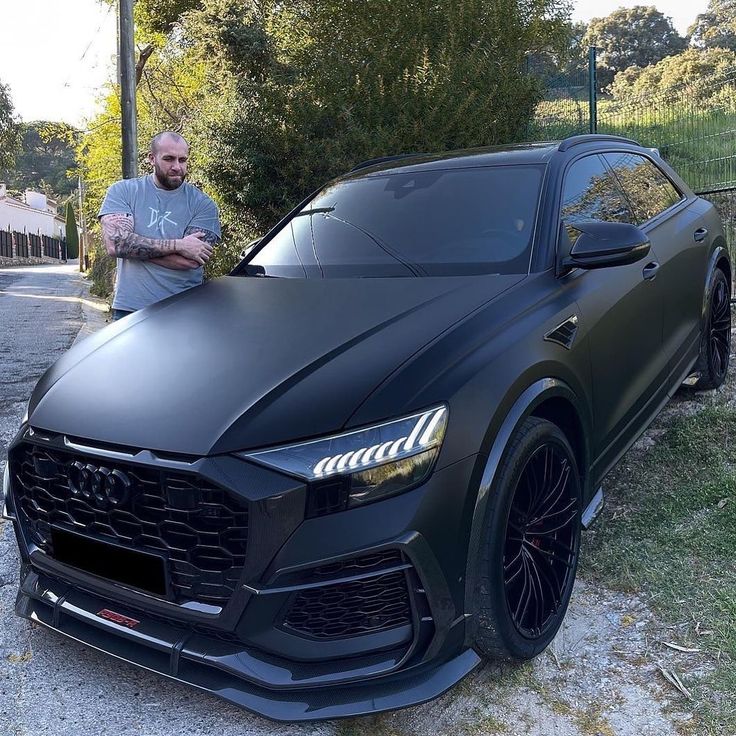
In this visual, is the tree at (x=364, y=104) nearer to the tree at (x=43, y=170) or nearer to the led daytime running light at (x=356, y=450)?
the led daytime running light at (x=356, y=450)

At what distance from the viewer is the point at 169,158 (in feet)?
12.7

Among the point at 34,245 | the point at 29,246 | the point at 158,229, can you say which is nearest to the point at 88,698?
the point at 158,229

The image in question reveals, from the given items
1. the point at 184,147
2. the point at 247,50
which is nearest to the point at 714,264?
the point at 184,147

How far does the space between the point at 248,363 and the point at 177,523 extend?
0.54 metres

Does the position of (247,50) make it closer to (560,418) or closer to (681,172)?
(681,172)

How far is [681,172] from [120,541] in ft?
22.1

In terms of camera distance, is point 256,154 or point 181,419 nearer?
point 181,419

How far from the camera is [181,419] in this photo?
6.57 feet

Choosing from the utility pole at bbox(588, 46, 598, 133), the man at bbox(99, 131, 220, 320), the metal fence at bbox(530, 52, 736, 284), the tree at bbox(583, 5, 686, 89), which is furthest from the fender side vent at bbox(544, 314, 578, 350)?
the tree at bbox(583, 5, 686, 89)

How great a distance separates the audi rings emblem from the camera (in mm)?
1955

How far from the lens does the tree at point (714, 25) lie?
58.5 meters

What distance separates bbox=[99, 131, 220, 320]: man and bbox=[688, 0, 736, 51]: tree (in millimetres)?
62594

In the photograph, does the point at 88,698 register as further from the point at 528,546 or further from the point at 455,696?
the point at 528,546

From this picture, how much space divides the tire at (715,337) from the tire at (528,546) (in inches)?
86.4
